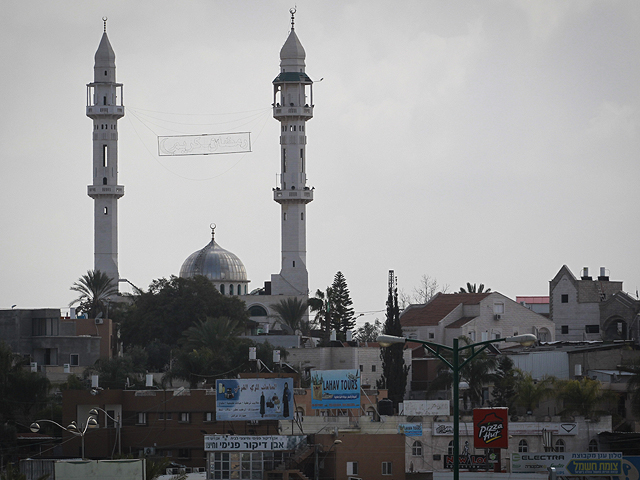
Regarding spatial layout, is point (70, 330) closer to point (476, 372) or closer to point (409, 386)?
point (409, 386)

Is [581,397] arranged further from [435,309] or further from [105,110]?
[105,110]

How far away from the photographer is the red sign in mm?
53469

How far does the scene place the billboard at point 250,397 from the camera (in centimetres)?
6438

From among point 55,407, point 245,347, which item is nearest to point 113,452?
point 55,407

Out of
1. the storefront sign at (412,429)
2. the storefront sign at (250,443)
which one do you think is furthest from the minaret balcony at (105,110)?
the storefront sign at (412,429)

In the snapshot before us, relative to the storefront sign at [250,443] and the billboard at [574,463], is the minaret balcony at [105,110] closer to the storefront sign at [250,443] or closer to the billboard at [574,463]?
the storefront sign at [250,443]

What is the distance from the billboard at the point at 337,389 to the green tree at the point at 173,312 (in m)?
35.6

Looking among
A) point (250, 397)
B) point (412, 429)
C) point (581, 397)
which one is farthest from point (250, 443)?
point (581, 397)

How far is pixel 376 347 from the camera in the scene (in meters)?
96.2

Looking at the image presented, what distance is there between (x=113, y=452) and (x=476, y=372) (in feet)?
64.8

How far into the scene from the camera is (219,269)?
12925cm

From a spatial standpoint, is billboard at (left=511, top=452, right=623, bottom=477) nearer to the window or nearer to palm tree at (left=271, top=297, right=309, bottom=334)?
the window

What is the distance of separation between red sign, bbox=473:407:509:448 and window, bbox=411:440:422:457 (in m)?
9.24

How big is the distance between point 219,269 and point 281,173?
14512mm
